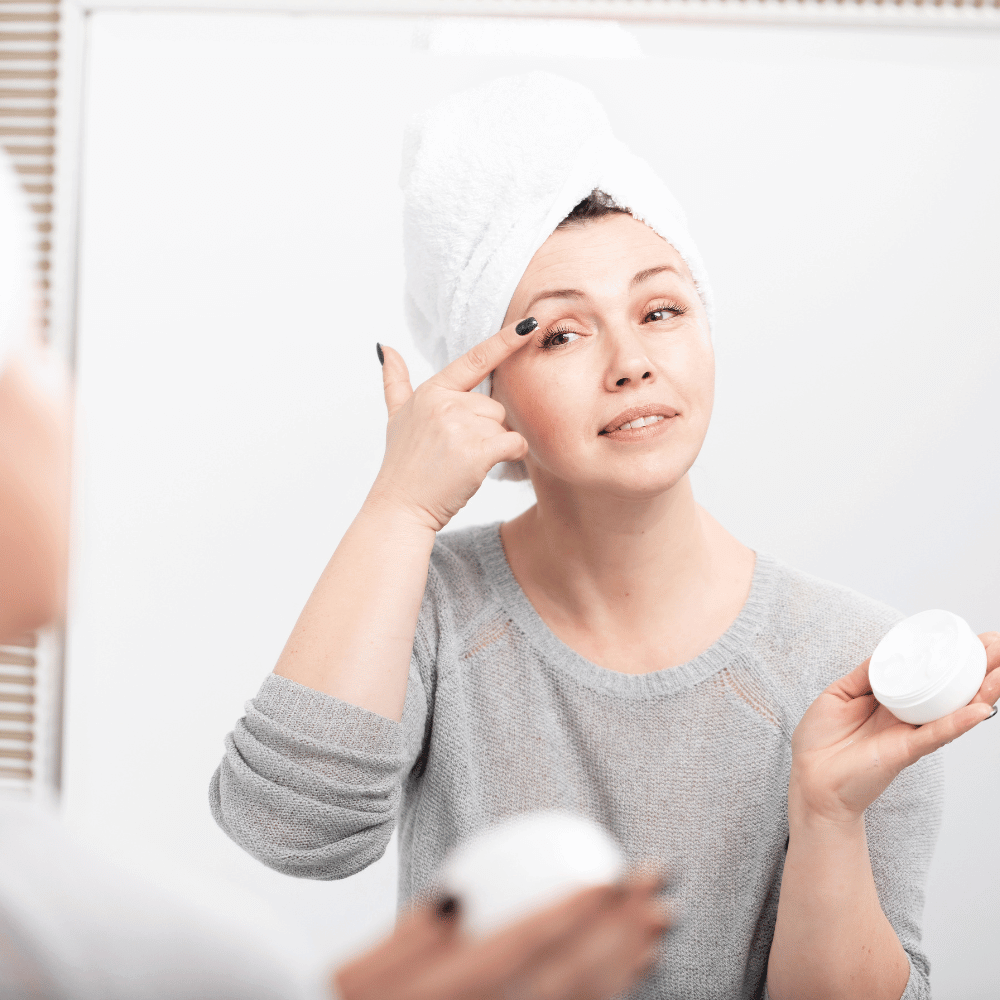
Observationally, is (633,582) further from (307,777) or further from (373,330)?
(373,330)

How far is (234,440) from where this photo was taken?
3.24 feet

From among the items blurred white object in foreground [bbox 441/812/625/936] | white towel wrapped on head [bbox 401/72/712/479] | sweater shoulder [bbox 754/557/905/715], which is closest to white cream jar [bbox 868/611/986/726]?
sweater shoulder [bbox 754/557/905/715]

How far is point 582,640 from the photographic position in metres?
0.74

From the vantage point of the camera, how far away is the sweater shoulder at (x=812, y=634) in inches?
27.5

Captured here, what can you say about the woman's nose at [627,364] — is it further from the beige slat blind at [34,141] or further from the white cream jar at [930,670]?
the beige slat blind at [34,141]

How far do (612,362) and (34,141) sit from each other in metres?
0.72

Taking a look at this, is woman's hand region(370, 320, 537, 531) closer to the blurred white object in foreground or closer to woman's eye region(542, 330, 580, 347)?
woman's eye region(542, 330, 580, 347)

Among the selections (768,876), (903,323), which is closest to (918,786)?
(768,876)

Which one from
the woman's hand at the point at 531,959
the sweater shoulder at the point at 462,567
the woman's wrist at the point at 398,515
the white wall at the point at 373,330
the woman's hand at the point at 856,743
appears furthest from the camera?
the white wall at the point at 373,330

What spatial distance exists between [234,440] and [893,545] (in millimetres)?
676

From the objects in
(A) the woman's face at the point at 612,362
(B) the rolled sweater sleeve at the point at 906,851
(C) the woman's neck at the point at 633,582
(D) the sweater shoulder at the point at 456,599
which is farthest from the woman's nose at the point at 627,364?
(B) the rolled sweater sleeve at the point at 906,851

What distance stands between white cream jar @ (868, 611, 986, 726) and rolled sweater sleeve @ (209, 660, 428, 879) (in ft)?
0.99

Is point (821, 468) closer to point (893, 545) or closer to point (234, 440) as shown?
point (893, 545)

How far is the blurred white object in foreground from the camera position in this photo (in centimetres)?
38
